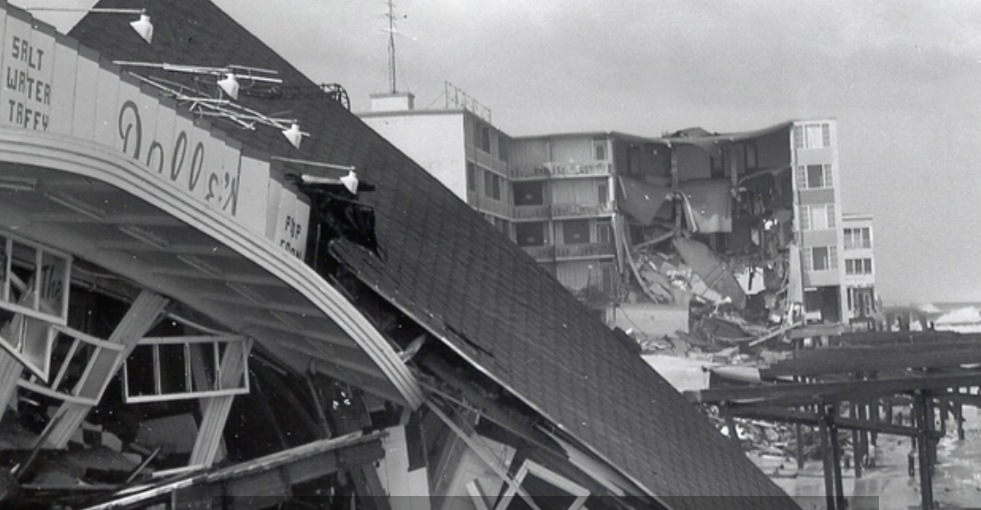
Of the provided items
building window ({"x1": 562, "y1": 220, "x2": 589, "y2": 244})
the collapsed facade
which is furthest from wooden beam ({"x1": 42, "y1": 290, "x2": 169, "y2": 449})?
building window ({"x1": 562, "y1": 220, "x2": 589, "y2": 244})

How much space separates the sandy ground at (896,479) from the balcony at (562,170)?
78.8ft

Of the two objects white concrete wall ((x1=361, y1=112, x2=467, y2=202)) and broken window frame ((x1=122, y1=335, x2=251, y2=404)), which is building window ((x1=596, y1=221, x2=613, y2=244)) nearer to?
white concrete wall ((x1=361, y1=112, x2=467, y2=202))

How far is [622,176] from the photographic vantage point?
195 feet

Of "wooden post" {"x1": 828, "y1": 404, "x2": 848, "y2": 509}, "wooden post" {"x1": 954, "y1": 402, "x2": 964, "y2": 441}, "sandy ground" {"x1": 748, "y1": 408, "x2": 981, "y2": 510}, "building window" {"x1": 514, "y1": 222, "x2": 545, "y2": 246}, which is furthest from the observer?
"building window" {"x1": 514, "y1": 222, "x2": 545, "y2": 246}

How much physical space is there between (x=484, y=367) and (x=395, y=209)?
539 cm

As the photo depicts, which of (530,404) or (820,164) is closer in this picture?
(530,404)

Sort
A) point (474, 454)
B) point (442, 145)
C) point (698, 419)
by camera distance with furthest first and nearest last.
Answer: point (442, 145), point (698, 419), point (474, 454)

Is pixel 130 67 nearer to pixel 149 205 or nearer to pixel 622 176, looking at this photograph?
pixel 149 205

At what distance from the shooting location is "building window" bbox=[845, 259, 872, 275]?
7338 centimetres

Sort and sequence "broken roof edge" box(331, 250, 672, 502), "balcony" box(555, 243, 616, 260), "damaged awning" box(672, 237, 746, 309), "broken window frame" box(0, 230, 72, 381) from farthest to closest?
"damaged awning" box(672, 237, 746, 309)
"balcony" box(555, 243, 616, 260)
"broken roof edge" box(331, 250, 672, 502)
"broken window frame" box(0, 230, 72, 381)

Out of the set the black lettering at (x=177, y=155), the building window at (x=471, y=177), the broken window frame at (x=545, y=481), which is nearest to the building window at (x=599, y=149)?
the building window at (x=471, y=177)

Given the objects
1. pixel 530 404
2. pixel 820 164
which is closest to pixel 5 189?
pixel 530 404

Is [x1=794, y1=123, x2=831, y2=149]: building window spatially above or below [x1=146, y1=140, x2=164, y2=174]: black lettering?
above

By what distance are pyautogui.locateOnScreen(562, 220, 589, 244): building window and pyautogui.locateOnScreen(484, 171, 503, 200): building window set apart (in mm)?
4881
